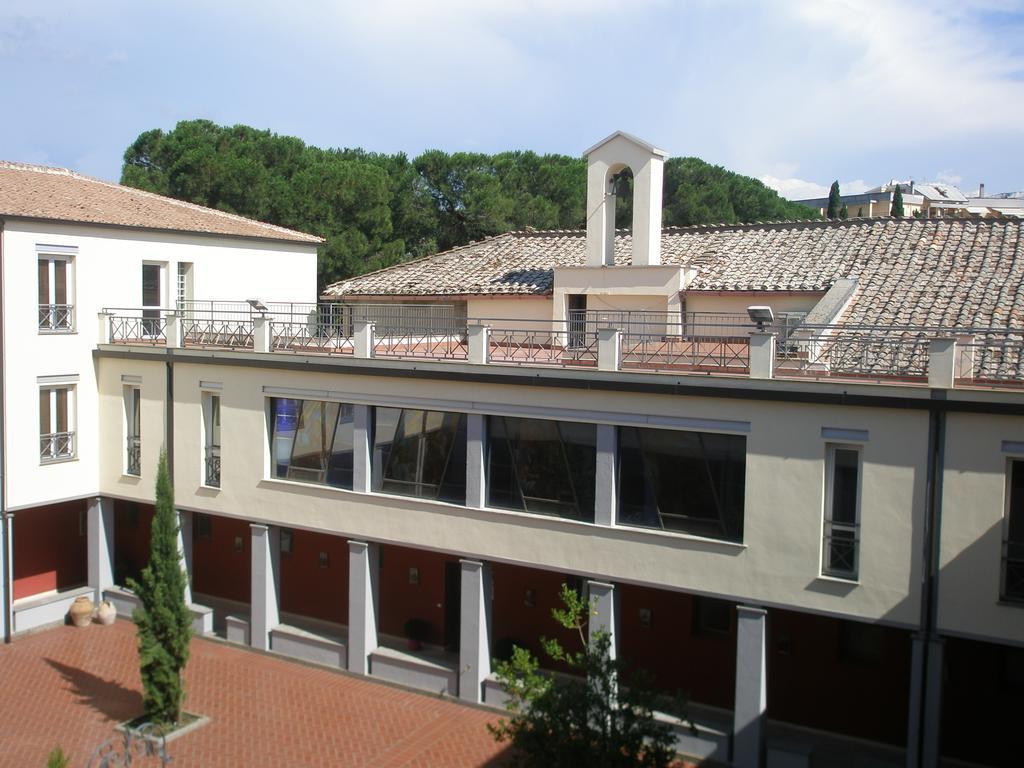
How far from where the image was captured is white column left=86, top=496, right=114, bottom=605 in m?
22.0

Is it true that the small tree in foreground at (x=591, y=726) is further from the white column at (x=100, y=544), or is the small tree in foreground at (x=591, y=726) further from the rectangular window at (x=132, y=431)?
the white column at (x=100, y=544)

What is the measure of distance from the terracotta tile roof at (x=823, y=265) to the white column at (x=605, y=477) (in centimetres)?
648

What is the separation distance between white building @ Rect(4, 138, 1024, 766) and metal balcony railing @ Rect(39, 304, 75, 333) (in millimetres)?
595

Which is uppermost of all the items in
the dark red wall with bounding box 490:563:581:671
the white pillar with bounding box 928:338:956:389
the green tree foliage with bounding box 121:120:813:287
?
the green tree foliage with bounding box 121:120:813:287

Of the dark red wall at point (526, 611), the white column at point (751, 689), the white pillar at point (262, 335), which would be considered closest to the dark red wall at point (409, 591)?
the dark red wall at point (526, 611)

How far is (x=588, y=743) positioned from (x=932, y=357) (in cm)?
691

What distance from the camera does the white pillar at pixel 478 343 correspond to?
16.6 metres

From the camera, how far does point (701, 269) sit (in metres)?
22.5

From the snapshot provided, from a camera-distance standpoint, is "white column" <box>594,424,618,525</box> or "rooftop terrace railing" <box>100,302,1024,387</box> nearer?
"rooftop terrace railing" <box>100,302,1024,387</box>

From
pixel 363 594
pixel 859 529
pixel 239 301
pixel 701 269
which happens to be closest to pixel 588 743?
pixel 859 529

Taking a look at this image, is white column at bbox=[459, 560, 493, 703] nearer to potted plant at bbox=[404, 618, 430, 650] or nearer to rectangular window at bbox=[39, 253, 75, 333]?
potted plant at bbox=[404, 618, 430, 650]

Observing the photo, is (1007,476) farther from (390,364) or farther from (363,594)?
(363,594)

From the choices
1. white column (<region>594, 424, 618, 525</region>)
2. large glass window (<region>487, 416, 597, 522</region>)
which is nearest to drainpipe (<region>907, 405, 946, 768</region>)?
white column (<region>594, 424, 618, 525</region>)

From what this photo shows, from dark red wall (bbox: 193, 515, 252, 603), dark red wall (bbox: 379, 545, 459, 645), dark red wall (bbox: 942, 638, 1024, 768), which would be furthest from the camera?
dark red wall (bbox: 193, 515, 252, 603)
